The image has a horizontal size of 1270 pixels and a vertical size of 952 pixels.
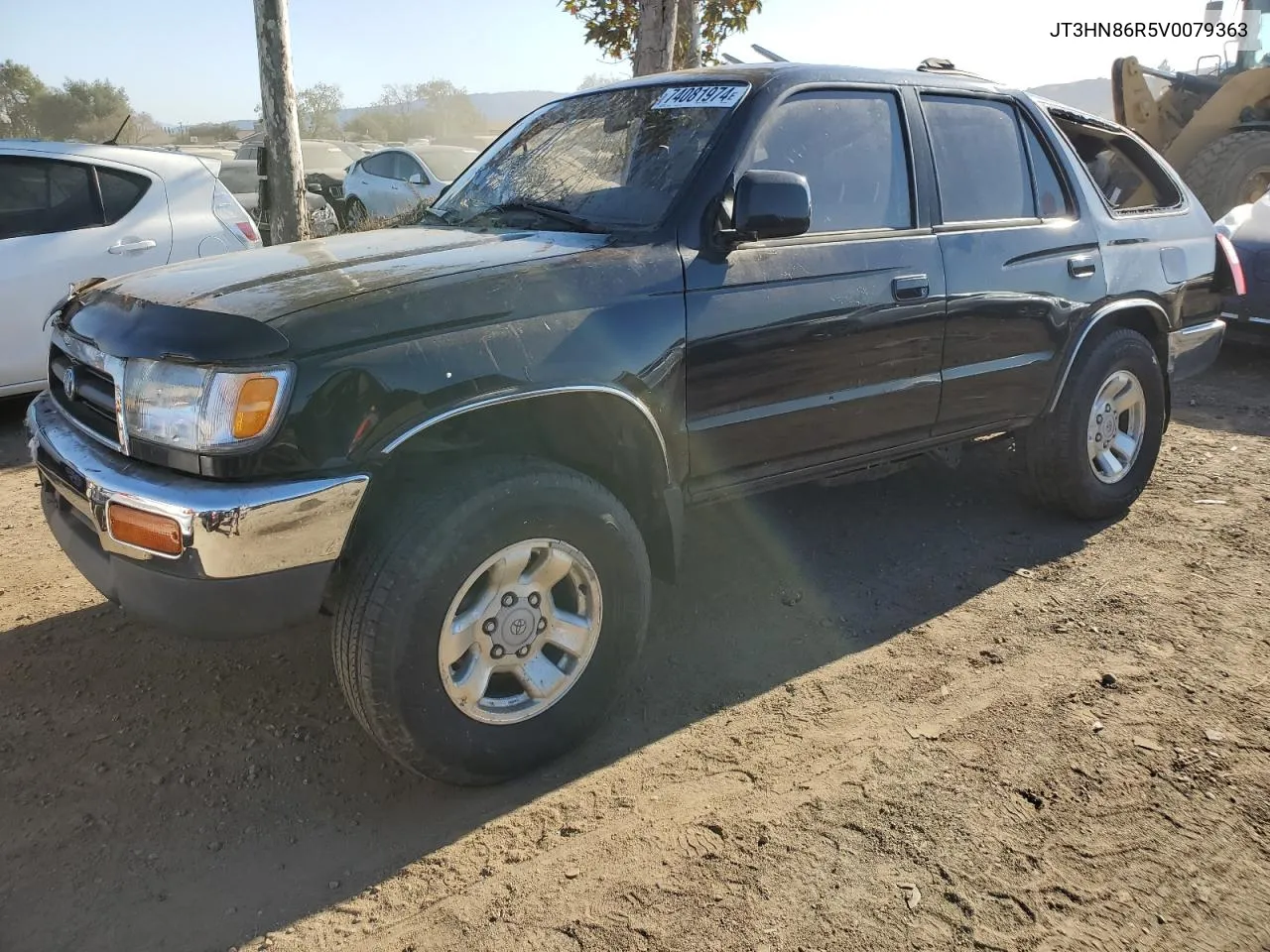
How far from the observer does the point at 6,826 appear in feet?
8.54

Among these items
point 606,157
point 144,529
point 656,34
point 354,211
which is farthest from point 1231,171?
point 144,529

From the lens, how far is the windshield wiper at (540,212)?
3.21 meters

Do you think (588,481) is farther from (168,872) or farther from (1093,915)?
(1093,915)

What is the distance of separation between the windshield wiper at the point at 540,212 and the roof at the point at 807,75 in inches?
26.5

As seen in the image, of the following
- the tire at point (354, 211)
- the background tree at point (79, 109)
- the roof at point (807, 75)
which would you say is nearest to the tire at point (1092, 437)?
the roof at point (807, 75)

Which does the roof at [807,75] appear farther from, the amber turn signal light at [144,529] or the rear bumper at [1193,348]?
the amber turn signal light at [144,529]

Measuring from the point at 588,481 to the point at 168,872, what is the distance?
4.67 ft

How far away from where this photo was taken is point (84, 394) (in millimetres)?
2807

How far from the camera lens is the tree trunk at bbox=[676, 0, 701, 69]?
12023 mm

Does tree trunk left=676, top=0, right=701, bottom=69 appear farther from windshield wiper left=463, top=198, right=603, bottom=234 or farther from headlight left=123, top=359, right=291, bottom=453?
headlight left=123, top=359, right=291, bottom=453

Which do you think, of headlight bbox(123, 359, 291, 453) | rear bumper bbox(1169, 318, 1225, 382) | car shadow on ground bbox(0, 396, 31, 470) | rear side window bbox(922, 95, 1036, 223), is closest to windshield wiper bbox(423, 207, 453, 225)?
headlight bbox(123, 359, 291, 453)

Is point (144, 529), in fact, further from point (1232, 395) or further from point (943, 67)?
point (1232, 395)

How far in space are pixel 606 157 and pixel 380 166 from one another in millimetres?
12531

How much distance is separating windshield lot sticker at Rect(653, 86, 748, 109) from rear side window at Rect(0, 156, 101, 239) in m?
4.09
